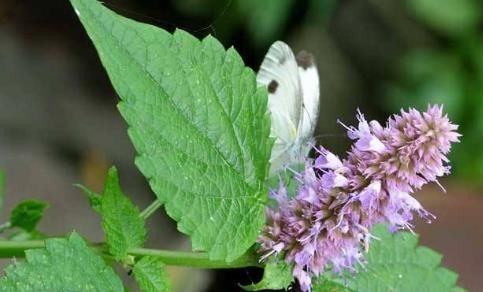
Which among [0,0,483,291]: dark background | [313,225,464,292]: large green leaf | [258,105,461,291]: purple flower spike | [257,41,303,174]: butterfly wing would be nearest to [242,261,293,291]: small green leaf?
[258,105,461,291]: purple flower spike

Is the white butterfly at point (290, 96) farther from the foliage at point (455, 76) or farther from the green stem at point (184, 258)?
the foliage at point (455, 76)

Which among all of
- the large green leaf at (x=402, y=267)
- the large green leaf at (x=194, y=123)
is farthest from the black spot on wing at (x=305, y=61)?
the large green leaf at (x=194, y=123)

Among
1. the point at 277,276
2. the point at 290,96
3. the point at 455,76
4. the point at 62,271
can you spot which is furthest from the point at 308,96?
the point at 455,76

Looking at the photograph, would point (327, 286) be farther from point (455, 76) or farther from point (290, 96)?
point (455, 76)

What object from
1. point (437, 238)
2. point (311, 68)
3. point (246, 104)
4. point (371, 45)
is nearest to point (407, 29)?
point (371, 45)

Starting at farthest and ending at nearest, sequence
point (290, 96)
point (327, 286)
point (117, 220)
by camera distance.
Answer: point (290, 96) → point (327, 286) → point (117, 220)

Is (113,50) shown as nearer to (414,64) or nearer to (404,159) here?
(404,159)
